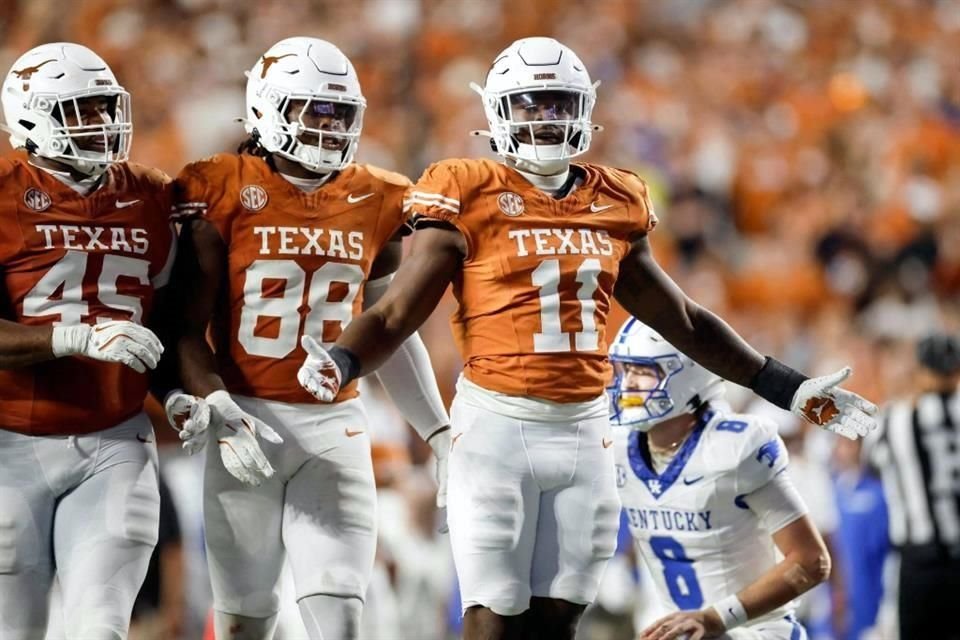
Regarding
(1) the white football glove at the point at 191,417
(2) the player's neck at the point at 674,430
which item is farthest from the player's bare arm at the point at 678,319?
(1) the white football glove at the point at 191,417

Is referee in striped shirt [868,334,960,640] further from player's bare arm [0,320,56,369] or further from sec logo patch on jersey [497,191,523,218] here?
player's bare arm [0,320,56,369]

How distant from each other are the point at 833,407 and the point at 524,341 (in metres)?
0.89

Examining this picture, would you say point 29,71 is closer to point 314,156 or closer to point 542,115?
point 314,156

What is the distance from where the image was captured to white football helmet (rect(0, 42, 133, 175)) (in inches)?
159

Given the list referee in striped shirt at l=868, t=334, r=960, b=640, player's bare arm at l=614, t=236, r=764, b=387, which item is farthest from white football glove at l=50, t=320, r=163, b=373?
referee in striped shirt at l=868, t=334, r=960, b=640

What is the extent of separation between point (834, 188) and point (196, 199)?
7.12 m

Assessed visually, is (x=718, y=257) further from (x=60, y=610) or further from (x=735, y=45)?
(x=60, y=610)

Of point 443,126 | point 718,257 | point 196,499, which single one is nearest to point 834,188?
point 718,257

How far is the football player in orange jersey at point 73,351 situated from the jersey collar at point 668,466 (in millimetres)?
1420

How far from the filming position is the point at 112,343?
3746 mm

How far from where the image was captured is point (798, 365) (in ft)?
30.0

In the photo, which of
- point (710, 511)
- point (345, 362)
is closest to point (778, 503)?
point (710, 511)

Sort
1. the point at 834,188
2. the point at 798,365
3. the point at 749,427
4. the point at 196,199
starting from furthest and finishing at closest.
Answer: the point at 834,188, the point at 798,365, the point at 749,427, the point at 196,199

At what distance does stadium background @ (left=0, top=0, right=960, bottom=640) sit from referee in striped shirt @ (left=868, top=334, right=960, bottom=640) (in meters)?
1.20
